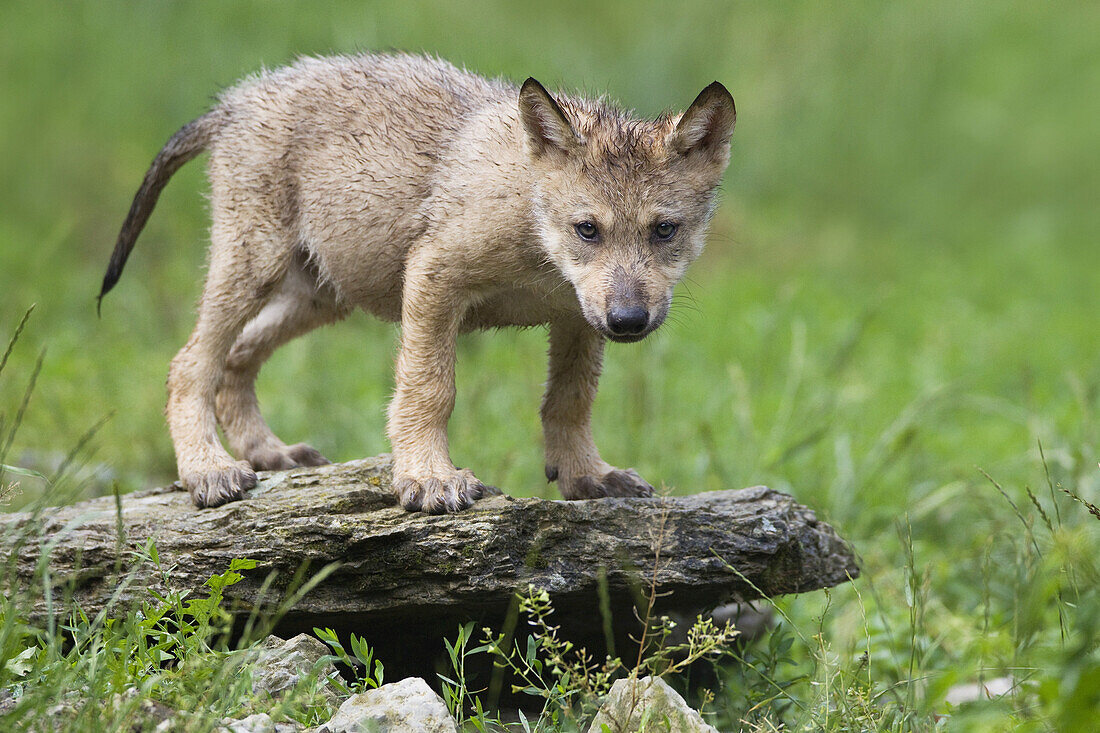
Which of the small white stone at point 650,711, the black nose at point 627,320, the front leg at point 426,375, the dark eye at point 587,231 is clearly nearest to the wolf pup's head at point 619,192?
the dark eye at point 587,231

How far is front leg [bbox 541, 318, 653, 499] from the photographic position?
5434 mm

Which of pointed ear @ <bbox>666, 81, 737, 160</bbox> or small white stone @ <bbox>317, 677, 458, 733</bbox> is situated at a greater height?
pointed ear @ <bbox>666, 81, 737, 160</bbox>

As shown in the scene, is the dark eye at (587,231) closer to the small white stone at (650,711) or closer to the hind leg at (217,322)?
the hind leg at (217,322)

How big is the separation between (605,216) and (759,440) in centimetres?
453

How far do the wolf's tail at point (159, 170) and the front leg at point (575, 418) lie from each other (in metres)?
2.20

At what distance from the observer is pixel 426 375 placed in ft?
16.1

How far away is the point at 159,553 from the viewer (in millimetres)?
4539

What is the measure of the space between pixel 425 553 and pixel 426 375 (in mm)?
847

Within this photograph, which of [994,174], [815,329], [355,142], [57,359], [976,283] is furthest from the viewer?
[994,174]

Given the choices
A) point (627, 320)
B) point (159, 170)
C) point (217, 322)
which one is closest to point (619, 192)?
point (627, 320)

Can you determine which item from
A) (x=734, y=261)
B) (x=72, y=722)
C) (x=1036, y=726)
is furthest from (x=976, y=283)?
(x=72, y=722)

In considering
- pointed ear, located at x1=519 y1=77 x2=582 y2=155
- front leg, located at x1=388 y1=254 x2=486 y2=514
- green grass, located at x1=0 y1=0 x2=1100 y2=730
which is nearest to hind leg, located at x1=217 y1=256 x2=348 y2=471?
green grass, located at x1=0 y1=0 x2=1100 y2=730

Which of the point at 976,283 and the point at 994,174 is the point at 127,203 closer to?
the point at 976,283

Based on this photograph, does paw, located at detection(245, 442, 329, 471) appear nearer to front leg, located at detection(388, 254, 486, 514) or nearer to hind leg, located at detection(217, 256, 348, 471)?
hind leg, located at detection(217, 256, 348, 471)
